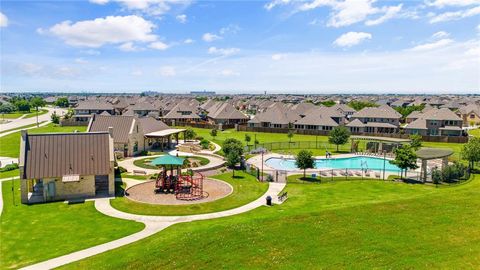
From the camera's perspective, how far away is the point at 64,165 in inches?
1265

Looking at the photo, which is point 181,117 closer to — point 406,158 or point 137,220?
point 406,158

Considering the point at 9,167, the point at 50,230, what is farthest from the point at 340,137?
the point at 9,167

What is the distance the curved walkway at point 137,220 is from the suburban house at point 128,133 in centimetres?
2182

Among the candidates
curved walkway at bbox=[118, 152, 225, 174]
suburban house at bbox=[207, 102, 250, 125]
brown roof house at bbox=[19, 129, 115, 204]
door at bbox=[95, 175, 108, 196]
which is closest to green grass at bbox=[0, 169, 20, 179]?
brown roof house at bbox=[19, 129, 115, 204]

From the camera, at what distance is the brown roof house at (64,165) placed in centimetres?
3095

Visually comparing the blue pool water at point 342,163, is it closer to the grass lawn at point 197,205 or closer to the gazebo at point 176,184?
the grass lawn at point 197,205

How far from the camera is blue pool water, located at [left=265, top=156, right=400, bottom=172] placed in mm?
→ 49625

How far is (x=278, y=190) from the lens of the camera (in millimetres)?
34938

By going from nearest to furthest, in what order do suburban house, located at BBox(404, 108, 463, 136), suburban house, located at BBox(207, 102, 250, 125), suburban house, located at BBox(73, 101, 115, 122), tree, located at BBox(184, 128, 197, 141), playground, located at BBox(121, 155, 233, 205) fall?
playground, located at BBox(121, 155, 233, 205), tree, located at BBox(184, 128, 197, 141), suburban house, located at BBox(404, 108, 463, 136), suburban house, located at BBox(207, 102, 250, 125), suburban house, located at BBox(73, 101, 115, 122)

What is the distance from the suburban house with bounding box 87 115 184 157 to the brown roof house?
1730 cm

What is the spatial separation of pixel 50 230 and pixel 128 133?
29485mm

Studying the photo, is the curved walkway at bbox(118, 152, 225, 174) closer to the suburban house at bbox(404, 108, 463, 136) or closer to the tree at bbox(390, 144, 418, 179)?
the tree at bbox(390, 144, 418, 179)

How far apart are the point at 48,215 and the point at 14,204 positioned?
4.95m

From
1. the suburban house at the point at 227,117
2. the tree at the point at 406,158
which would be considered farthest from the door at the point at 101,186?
the suburban house at the point at 227,117
